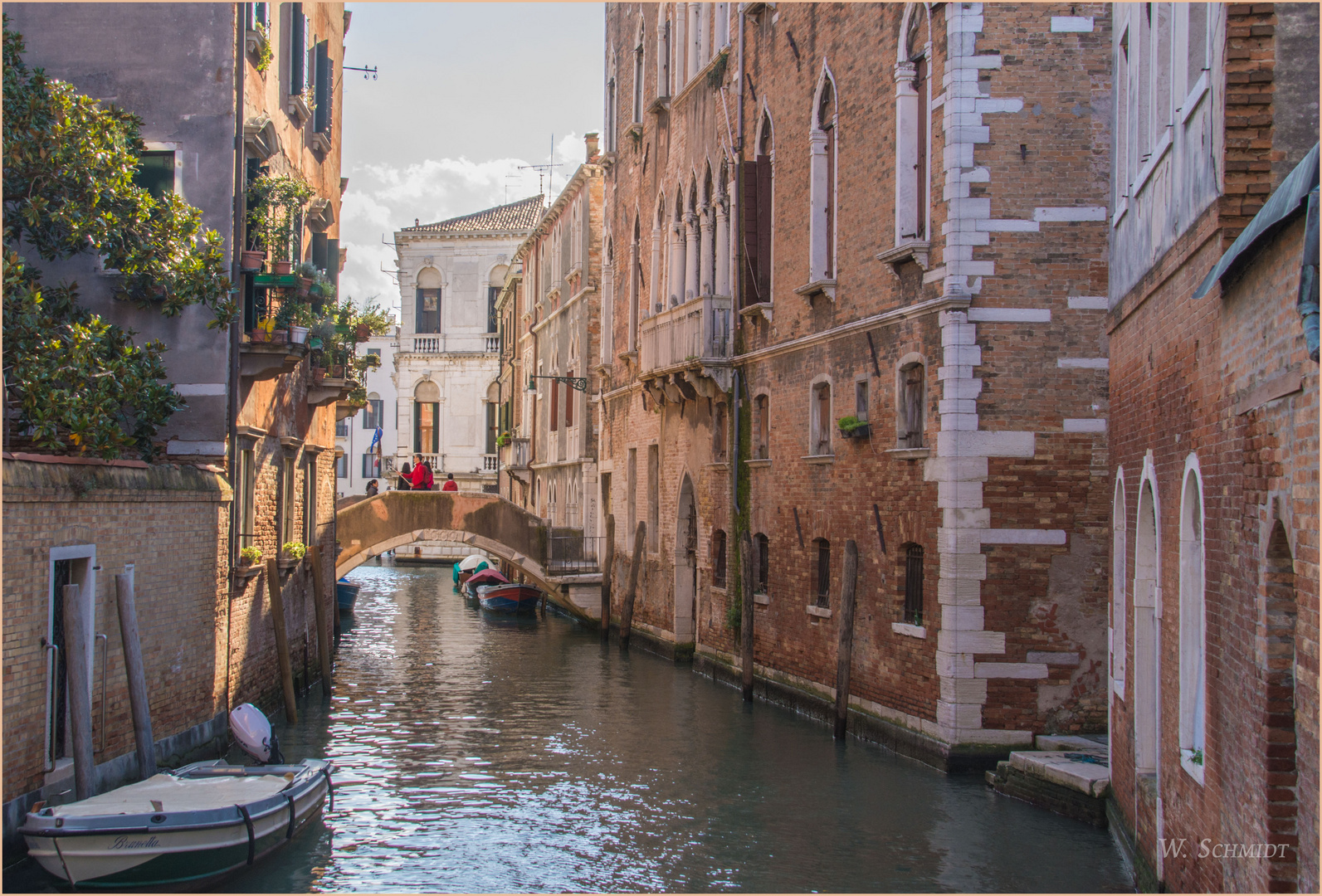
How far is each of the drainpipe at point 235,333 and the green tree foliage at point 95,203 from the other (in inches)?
21.4

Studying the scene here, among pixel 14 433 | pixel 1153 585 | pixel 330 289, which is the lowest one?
pixel 1153 585

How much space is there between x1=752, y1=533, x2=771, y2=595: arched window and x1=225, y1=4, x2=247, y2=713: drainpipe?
22.9ft

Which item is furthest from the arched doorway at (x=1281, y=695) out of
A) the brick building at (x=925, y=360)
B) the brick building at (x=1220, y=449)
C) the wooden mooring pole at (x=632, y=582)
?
the wooden mooring pole at (x=632, y=582)

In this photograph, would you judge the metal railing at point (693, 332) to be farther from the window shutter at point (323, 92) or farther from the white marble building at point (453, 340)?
the white marble building at point (453, 340)

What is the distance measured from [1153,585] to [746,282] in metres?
10.2

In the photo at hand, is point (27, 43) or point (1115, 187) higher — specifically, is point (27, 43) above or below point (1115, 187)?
above

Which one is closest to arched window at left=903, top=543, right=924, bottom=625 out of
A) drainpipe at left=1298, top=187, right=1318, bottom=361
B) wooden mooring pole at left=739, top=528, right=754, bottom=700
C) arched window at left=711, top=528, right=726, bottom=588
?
wooden mooring pole at left=739, top=528, right=754, bottom=700

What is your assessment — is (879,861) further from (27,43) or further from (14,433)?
(27,43)

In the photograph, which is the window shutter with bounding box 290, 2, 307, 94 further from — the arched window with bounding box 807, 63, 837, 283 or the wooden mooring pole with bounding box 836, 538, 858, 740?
the wooden mooring pole with bounding box 836, 538, 858, 740

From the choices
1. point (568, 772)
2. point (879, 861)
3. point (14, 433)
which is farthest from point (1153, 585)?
point (14, 433)

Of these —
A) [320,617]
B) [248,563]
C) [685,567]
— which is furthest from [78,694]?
[685,567]

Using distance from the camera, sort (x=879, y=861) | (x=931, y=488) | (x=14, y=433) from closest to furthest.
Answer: (x=879, y=861)
(x=14, y=433)
(x=931, y=488)

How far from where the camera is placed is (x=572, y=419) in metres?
29.8

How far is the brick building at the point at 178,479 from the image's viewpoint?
28.5 ft
